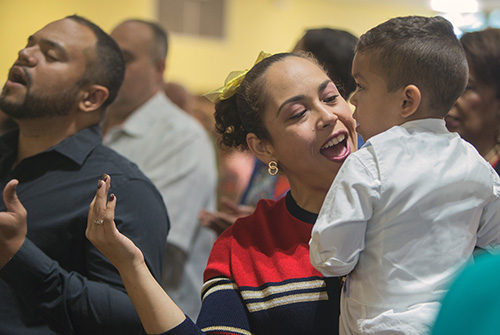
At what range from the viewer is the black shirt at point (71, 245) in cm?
168

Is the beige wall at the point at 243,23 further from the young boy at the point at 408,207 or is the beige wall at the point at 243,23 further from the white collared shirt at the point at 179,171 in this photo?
the young boy at the point at 408,207

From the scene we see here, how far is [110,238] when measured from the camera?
4.37 feet

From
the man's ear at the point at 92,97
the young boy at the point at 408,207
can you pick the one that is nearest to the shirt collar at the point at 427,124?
the young boy at the point at 408,207

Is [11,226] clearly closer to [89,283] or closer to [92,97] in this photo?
[89,283]

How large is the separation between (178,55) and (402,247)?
276 inches

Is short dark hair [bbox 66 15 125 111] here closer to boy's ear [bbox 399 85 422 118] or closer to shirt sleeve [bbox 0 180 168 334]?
shirt sleeve [bbox 0 180 168 334]

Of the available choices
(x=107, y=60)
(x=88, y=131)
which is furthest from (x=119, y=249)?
(x=107, y=60)

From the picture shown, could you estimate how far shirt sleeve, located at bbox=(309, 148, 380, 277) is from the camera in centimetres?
121

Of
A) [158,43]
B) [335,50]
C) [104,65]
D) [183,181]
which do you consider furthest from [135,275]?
[158,43]

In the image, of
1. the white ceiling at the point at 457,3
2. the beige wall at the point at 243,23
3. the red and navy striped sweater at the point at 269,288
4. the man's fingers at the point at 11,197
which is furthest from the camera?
the white ceiling at the point at 457,3

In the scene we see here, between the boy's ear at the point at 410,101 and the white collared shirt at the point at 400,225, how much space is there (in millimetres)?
72

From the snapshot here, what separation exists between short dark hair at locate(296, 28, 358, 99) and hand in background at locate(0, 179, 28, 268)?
1.13 metres

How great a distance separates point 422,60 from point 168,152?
6.37ft

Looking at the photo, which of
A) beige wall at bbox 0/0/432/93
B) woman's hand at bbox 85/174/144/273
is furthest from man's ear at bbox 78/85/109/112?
beige wall at bbox 0/0/432/93
